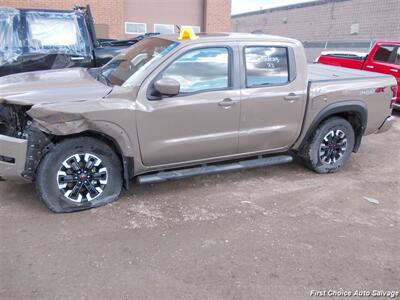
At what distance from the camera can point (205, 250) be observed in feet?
11.6

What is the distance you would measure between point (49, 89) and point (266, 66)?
245cm

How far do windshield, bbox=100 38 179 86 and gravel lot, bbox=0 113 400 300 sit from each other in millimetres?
1339

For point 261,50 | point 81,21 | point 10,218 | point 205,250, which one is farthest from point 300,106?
point 81,21

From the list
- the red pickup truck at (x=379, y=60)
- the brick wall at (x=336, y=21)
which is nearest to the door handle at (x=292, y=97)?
the red pickup truck at (x=379, y=60)

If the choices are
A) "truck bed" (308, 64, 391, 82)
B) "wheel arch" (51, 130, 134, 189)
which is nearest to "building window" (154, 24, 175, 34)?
"truck bed" (308, 64, 391, 82)

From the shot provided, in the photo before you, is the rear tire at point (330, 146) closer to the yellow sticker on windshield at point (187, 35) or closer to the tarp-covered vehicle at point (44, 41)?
the yellow sticker on windshield at point (187, 35)

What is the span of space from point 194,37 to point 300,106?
5.29 feet

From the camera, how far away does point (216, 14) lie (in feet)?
60.9

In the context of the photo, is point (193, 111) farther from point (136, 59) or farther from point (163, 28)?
point (163, 28)

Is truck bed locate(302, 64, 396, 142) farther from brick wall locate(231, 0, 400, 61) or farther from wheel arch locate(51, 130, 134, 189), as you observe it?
brick wall locate(231, 0, 400, 61)

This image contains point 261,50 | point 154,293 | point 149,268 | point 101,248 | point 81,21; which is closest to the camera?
point 154,293

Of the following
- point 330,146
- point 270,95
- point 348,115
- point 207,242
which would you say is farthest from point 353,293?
point 348,115

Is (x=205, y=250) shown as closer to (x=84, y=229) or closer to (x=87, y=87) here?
(x=84, y=229)

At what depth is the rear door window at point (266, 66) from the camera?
15.1 ft
